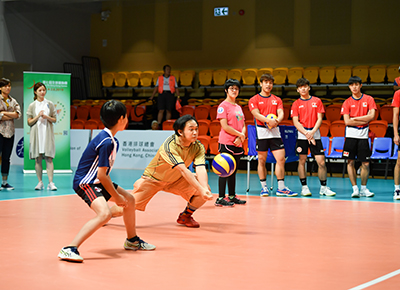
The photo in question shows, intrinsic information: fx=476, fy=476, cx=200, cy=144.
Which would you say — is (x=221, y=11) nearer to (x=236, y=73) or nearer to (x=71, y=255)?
(x=236, y=73)

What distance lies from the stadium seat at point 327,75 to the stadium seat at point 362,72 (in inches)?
27.4

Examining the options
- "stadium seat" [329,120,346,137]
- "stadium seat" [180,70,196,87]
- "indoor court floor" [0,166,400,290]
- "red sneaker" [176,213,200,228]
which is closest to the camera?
"indoor court floor" [0,166,400,290]

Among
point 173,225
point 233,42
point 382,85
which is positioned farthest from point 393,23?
point 173,225

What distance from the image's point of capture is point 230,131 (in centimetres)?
672

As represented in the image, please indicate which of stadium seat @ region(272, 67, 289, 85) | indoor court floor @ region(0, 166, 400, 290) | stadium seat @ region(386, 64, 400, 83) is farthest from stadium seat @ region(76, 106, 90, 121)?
stadium seat @ region(386, 64, 400, 83)

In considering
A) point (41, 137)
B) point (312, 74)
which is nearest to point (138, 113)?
point (312, 74)

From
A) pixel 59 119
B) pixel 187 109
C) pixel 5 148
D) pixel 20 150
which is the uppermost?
pixel 187 109

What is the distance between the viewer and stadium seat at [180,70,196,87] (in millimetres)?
17578

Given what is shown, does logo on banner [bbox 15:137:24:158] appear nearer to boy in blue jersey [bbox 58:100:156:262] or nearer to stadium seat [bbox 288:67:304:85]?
stadium seat [bbox 288:67:304:85]

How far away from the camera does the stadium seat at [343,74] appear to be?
15336 mm

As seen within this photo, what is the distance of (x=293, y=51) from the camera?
17031 mm

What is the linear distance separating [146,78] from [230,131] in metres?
12.0

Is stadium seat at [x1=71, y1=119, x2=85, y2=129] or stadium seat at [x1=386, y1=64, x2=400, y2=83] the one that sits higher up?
stadium seat at [x1=386, y1=64, x2=400, y2=83]

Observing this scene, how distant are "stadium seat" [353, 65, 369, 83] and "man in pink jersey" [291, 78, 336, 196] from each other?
25.2ft
